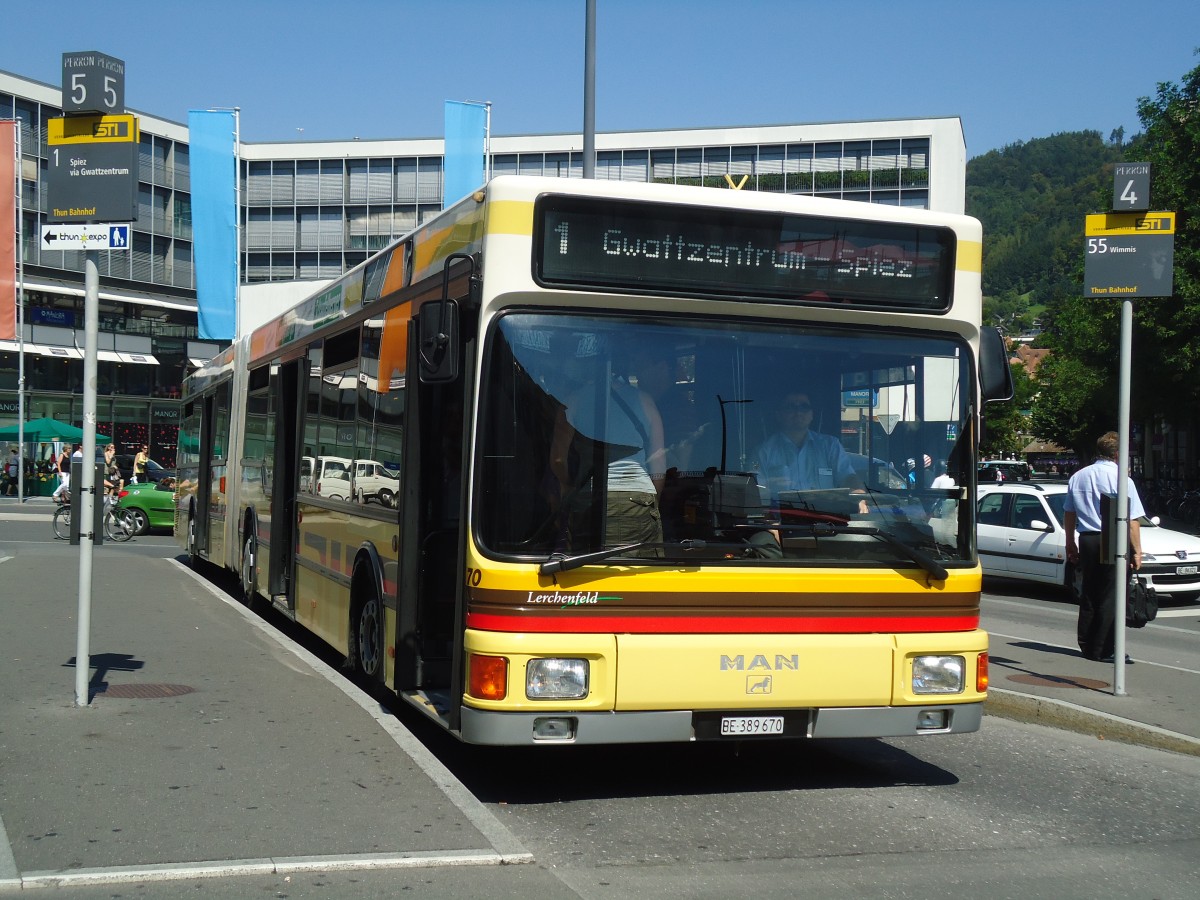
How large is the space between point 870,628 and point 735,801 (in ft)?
3.69

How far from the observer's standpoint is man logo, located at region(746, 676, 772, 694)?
6531 millimetres

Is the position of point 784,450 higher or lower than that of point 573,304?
lower

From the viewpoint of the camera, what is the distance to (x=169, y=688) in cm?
908

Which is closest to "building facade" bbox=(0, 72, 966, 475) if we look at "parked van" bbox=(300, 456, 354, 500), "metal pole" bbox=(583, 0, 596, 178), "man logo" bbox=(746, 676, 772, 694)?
"metal pole" bbox=(583, 0, 596, 178)

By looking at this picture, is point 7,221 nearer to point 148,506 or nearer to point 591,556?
point 148,506

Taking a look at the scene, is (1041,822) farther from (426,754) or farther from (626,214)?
(626,214)

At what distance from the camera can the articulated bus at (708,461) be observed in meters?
6.30

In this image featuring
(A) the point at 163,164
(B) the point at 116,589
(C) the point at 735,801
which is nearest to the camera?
(C) the point at 735,801

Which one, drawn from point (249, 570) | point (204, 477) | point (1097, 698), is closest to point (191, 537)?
point (204, 477)

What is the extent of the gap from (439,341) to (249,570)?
8.91m

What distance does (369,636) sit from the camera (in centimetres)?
885

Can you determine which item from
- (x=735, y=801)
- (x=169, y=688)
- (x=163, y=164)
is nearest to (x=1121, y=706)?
(x=735, y=801)

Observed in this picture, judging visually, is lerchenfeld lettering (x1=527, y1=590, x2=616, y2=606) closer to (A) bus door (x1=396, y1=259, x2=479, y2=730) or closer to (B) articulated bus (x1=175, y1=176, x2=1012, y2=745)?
(B) articulated bus (x1=175, y1=176, x2=1012, y2=745)

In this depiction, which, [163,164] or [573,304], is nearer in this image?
[573,304]
